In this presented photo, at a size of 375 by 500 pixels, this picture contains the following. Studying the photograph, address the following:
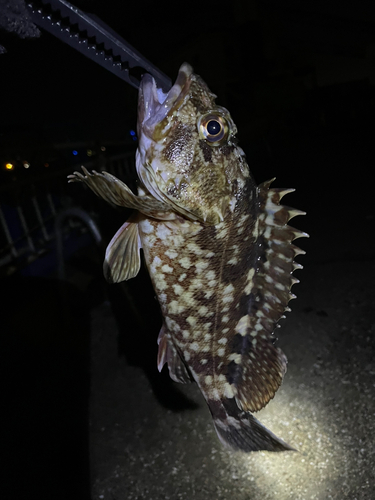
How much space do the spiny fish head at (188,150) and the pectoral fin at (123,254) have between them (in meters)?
0.25

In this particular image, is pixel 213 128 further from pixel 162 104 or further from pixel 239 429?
pixel 239 429

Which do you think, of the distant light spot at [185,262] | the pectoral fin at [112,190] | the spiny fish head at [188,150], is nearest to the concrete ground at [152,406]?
the distant light spot at [185,262]

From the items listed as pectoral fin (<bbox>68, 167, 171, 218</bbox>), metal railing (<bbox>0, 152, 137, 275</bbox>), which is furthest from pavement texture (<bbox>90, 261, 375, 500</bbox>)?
pectoral fin (<bbox>68, 167, 171, 218</bbox>)

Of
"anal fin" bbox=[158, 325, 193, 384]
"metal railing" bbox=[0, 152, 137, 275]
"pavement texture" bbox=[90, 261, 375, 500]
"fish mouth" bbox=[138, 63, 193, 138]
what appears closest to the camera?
"fish mouth" bbox=[138, 63, 193, 138]

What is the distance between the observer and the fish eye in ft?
5.04

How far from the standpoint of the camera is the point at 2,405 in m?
3.64

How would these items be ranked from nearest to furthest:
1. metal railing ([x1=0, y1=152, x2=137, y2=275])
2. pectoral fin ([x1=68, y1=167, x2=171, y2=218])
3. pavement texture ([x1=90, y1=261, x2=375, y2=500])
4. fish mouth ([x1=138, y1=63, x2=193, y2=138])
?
1. pectoral fin ([x1=68, y1=167, x2=171, y2=218])
2. fish mouth ([x1=138, y1=63, x2=193, y2=138])
3. pavement texture ([x1=90, y1=261, x2=375, y2=500])
4. metal railing ([x1=0, y1=152, x2=137, y2=275])

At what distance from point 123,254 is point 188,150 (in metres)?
0.59

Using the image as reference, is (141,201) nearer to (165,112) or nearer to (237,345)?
(165,112)

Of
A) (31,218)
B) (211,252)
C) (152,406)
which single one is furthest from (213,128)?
(31,218)

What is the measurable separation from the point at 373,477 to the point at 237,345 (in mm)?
1724

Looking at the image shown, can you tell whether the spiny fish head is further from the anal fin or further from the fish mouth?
the anal fin

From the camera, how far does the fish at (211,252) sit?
1506 mm

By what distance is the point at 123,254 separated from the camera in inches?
65.0
